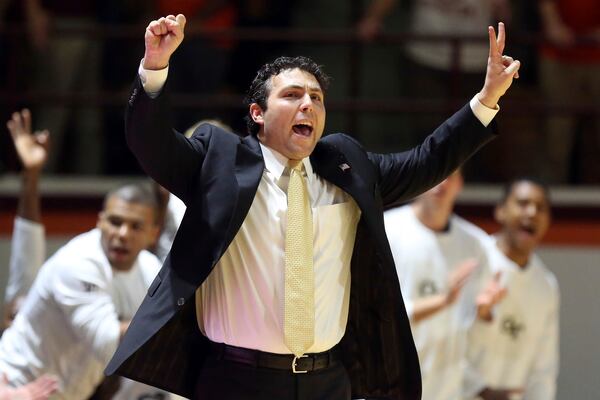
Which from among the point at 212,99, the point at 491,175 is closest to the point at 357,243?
the point at 212,99

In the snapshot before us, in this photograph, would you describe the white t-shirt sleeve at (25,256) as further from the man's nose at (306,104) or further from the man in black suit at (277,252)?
the man's nose at (306,104)

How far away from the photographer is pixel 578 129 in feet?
28.1

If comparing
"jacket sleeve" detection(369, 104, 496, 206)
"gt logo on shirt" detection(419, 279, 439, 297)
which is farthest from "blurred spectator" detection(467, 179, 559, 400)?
"jacket sleeve" detection(369, 104, 496, 206)

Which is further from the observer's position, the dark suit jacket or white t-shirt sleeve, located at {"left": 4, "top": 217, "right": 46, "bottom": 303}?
white t-shirt sleeve, located at {"left": 4, "top": 217, "right": 46, "bottom": 303}

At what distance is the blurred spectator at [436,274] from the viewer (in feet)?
20.9

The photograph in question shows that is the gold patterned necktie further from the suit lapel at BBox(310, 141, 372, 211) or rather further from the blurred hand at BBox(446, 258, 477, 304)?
the blurred hand at BBox(446, 258, 477, 304)

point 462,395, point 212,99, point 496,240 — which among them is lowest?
point 462,395

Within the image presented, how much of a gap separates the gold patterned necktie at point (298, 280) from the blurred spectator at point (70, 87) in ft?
15.0

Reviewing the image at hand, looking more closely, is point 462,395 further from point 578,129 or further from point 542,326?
point 578,129

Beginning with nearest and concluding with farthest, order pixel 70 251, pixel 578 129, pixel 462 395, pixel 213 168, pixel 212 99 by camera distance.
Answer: pixel 213 168 < pixel 70 251 < pixel 462 395 < pixel 212 99 < pixel 578 129

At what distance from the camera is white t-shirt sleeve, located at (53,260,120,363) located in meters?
5.37

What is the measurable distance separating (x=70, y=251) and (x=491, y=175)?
366cm

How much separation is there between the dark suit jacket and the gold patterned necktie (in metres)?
0.16

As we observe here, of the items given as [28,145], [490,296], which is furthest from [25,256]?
[490,296]
